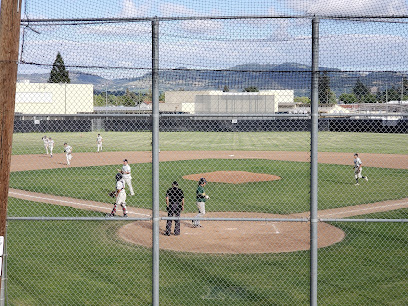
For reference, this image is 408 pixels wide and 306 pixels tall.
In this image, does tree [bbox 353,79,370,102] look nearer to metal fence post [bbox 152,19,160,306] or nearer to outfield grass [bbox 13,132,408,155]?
metal fence post [bbox 152,19,160,306]

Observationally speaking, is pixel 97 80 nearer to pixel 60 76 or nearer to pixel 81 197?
pixel 60 76

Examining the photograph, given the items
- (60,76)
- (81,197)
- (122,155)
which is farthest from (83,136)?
(60,76)

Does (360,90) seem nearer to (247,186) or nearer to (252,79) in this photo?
(252,79)

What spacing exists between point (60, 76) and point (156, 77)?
1.64 meters

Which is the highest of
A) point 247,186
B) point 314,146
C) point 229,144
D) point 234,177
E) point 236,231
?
point 229,144

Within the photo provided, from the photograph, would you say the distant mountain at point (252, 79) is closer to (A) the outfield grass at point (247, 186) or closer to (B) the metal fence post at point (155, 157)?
(B) the metal fence post at point (155, 157)

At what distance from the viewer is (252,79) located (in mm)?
7125

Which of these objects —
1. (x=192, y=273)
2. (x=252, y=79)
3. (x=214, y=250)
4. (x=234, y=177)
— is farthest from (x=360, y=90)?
(x=234, y=177)

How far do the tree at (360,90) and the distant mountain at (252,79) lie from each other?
59mm

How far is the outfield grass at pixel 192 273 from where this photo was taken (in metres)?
9.69

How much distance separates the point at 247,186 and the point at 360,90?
1781 cm

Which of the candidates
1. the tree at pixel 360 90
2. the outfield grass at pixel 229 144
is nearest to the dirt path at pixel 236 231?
the tree at pixel 360 90

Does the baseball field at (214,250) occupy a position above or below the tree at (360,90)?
below

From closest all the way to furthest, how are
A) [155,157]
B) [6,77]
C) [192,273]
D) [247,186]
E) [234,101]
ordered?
[6,77]
[155,157]
[234,101]
[192,273]
[247,186]
